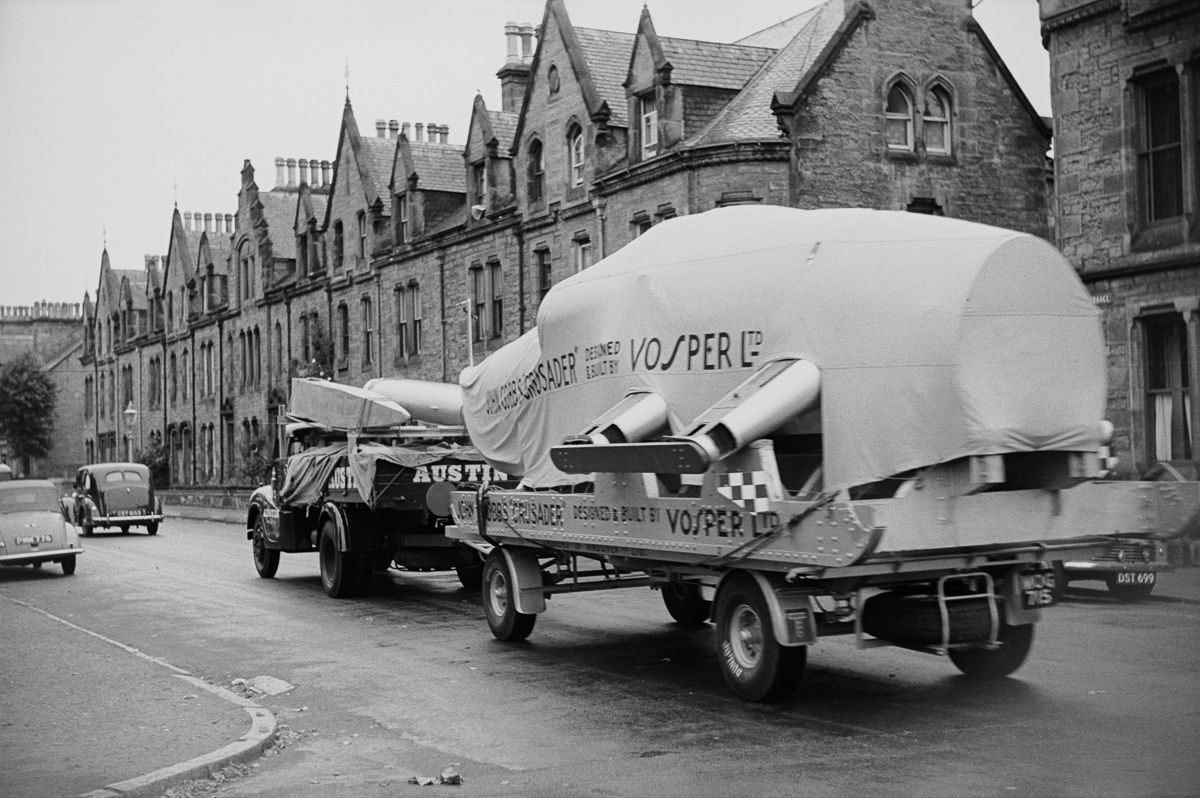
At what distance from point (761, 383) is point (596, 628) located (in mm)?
5657

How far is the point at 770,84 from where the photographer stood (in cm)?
3425

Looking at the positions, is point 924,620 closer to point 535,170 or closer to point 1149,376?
point 1149,376

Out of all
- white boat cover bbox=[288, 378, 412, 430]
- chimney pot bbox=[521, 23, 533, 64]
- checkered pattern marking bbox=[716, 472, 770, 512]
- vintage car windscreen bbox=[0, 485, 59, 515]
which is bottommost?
→ vintage car windscreen bbox=[0, 485, 59, 515]

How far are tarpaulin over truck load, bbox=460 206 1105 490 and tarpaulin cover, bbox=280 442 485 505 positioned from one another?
699 centimetres

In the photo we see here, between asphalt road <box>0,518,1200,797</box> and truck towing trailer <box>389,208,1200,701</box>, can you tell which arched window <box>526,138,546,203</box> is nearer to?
asphalt road <box>0,518,1200,797</box>

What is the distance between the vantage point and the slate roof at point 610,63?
37.5 m

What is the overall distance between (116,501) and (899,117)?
78.7ft

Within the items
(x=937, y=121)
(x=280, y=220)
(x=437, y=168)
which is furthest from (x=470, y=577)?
(x=280, y=220)

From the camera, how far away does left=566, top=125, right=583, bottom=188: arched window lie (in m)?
38.3

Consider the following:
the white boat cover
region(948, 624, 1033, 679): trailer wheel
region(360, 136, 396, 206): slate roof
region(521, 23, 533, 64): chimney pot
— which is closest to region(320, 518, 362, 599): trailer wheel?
the white boat cover

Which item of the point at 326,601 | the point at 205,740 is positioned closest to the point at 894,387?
the point at 205,740

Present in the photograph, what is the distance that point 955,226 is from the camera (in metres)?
10.5

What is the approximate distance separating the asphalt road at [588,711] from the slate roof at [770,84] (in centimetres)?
1831

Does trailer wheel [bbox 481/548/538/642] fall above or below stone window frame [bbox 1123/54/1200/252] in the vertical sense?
below
